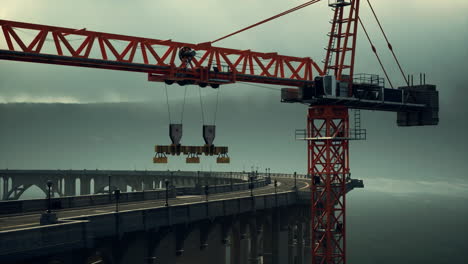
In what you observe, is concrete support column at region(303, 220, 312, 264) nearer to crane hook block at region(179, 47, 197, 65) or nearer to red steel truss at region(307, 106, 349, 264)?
red steel truss at region(307, 106, 349, 264)

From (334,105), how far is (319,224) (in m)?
17.7

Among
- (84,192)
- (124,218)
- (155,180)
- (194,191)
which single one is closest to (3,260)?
(124,218)

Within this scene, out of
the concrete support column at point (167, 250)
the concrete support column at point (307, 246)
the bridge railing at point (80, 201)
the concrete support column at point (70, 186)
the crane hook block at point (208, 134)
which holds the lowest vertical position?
the concrete support column at point (307, 246)

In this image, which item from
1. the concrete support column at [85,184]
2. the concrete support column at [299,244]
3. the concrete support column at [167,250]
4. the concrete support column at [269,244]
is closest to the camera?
the concrete support column at [167,250]

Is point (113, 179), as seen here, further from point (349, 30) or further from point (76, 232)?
point (76, 232)

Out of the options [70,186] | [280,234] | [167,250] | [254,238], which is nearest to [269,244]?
[280,234]

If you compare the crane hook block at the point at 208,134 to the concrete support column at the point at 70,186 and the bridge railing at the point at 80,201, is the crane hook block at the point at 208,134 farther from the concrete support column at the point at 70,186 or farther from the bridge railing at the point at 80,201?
the concrete support column at the point at 70,186

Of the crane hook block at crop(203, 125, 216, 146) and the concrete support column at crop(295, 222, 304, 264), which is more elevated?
the crane hook block at crop(203, 125, 216, 146)

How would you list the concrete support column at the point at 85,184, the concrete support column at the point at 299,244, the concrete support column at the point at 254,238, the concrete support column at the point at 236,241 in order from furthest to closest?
1. the concrete support column at the point at 85,184
2. the concrete support column at the point at 299,244
3. the concrete support column at the point at 254,238
4. the concrete support column at the point at 236,241

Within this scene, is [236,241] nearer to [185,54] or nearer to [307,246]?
[185,54]

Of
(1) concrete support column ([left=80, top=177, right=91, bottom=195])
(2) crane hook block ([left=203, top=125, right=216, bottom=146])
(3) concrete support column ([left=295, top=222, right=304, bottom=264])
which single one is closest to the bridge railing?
(2) crane hook block ([left=203, top=125, right=216, bottom=146])

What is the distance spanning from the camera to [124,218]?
47312mm

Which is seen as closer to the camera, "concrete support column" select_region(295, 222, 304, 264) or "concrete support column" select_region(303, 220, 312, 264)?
"concrete support column" select_region(295, 222, 304, 264)

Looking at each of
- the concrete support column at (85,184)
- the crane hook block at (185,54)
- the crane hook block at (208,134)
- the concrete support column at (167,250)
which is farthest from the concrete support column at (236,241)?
the concrete support column at (85,184)
